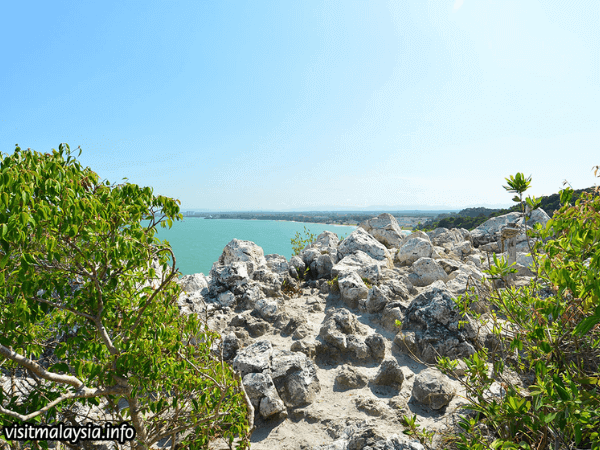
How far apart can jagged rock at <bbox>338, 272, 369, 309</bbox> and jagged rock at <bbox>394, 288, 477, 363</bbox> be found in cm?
149

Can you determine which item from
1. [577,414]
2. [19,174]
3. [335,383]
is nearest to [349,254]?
[335,383]

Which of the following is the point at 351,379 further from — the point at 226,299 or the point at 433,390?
the point at 226,299

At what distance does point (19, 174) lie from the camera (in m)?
1.52

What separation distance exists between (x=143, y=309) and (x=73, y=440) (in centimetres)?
125

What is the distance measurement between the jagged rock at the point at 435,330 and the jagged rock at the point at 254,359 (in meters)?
2.15

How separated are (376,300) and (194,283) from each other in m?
4.97

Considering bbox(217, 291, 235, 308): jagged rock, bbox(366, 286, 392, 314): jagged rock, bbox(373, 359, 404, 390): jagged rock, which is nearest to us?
bbox(373, 359, 404, 390): jagged rock

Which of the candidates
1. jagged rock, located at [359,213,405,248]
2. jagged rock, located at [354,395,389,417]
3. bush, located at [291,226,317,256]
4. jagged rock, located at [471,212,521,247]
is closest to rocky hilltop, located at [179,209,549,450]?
jagged rock, located at [354,395,389,417]

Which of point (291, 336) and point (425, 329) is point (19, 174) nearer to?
point (291, 336)

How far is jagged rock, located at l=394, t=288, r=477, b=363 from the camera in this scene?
503 cm

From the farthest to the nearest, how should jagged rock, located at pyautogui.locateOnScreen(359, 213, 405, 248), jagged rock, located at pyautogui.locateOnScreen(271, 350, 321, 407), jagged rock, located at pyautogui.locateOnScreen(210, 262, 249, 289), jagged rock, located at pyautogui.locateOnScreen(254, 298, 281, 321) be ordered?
jagged rock, located at pyautogui.locateOnScreen(359, 213, 405, 248) < jagged rock, located at pyautogui.locateOnScreen(210, 262, 249, 289) < jagged rock, located at pyautogui.locateOnScreen(254, 298, 281, 321) < jagged rock, located at pyautogui.locateOnScreen(271, 350, 321, 407)

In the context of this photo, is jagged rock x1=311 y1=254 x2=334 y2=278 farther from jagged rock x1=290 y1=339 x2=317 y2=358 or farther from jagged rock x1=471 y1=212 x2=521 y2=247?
jagged rock x1=471 y1=212 x2=521 y2=247

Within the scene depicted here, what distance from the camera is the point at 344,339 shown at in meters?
5.29

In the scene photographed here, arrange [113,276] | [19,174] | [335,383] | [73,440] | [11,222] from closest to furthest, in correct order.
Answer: [11,222] < [19,174] < [113,276] < [73,440] < [335,383]
